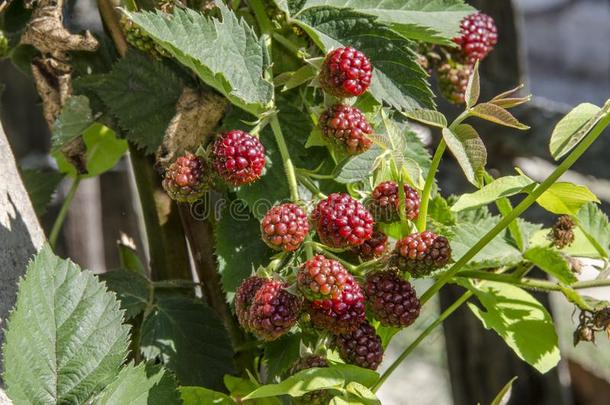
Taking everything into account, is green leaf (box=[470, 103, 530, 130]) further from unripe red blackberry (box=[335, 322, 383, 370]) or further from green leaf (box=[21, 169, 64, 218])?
green leaf (box=[21, 169, 64, 218])

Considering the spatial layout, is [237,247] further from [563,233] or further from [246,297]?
[563,233]

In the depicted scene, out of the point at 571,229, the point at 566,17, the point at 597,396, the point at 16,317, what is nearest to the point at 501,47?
the point at 597,396

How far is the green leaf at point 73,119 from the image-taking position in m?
0.68

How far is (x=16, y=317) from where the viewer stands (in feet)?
1.61

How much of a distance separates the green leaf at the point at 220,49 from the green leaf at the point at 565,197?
0.62 feet

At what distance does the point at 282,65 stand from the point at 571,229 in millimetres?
242

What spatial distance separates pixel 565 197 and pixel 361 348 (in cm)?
17

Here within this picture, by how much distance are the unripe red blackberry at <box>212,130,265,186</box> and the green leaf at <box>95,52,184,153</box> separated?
99mm

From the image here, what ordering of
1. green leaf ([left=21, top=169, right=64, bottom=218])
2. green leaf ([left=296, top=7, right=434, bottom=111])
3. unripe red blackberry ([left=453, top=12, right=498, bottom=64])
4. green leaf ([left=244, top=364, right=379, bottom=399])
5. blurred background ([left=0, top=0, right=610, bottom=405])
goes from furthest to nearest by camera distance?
blurred background ([left=0, top=0, right=610, bottom=405]) < green leaf ([left=21, top=169, right=64, bottom=218]) < unripe red blackberry ([left=453, top=12, right=498, bottom=64]) < green leaf ([left=296, top=7, right=434, bottom=111]) < green leaf ([left=244, top=364, right=379, bottom=399])

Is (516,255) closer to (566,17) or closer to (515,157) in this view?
(515,157)

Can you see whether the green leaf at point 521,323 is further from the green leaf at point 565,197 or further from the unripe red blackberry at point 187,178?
the unripe red blackberry at point 187,178

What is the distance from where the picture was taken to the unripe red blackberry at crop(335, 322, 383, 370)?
0.53m

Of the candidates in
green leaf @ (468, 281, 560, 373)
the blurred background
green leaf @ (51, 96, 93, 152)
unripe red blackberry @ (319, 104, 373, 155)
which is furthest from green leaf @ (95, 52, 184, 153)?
the blurred background

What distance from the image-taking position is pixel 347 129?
558 millimetres
